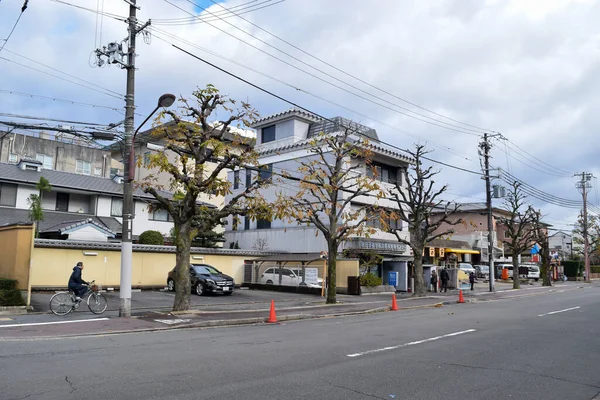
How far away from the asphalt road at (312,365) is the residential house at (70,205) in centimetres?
2053

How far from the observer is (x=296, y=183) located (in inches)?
1502

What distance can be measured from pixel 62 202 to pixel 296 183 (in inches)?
670

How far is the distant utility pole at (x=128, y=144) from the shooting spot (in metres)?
16.4

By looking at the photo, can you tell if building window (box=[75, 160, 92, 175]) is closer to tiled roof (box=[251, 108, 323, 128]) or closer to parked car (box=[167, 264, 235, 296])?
tiled roof (box=[251, 108, 323, 128])

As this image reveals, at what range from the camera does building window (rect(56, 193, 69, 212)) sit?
35.6m

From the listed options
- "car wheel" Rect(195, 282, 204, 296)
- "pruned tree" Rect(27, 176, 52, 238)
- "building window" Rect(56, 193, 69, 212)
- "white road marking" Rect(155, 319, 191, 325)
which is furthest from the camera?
"building window" Rect(56, 193, 69, 212)

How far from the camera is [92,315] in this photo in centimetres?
1673

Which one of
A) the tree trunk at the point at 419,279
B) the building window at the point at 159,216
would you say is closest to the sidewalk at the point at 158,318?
the tree trunk at the point at 419,279

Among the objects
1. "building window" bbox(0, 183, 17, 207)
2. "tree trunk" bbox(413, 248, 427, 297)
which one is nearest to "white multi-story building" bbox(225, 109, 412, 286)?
"tree trunk" bbox(413, 248, 427, 297)

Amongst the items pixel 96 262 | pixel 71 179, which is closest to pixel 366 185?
pixel 96 262

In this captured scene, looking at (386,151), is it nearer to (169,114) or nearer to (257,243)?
(257,243)

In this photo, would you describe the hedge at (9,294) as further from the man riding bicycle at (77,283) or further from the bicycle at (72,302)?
the man riding bicycle at (77,283)

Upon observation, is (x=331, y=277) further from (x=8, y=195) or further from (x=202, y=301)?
(x=8, y=195)

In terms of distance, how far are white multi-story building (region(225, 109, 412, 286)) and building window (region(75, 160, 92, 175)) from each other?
15.5 metres
